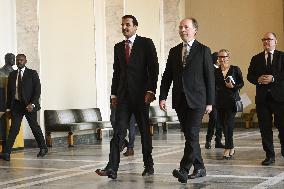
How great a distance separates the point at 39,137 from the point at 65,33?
4171 mm

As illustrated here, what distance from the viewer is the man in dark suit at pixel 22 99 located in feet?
32.2

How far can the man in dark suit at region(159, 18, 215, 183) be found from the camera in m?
5.95

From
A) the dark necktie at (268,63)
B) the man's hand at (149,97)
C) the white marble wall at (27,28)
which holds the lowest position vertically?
the man's hand at (149,97)

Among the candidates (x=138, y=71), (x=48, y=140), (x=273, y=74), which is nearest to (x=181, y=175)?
(x=138, y=71)

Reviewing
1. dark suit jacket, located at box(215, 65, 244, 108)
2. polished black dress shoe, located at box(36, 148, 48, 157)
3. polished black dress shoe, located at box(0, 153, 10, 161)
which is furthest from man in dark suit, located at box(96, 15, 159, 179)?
polished black dress shoe, located at box(36, 148, 48, 157)

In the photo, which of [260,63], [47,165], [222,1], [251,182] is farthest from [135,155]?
[222,1]

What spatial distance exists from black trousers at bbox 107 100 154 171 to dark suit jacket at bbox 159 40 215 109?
60cm

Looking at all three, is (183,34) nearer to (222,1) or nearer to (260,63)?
(260,63)

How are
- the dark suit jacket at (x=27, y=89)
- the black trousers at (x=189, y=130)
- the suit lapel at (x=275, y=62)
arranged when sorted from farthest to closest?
the dark suit jacket at (x=27, y=89)
the suit lapel at (x=275, y=62)
the black trousers at (x=189, y=130)

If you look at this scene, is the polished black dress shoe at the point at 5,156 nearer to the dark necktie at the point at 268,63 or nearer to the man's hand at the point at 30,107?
the man's hand at the point at 30,107

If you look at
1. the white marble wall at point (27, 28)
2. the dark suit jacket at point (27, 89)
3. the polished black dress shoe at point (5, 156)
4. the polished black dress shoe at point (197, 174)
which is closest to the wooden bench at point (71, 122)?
the white marble wall at point (27, 28)

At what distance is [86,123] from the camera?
13.1 m

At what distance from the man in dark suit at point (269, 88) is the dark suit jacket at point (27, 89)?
419cm

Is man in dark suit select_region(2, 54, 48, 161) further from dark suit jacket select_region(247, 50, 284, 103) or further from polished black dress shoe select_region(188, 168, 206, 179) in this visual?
polished black dress shoe select_region(188, 168, 206, 179)
